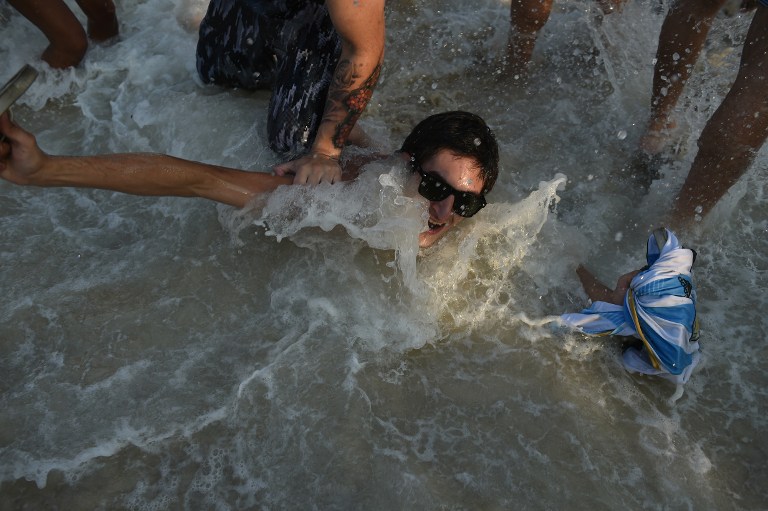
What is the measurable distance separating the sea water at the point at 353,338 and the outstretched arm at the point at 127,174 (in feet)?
0.48

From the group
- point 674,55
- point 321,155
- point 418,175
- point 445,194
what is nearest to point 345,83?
point 321,155

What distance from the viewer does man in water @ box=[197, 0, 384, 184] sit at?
2633 mm

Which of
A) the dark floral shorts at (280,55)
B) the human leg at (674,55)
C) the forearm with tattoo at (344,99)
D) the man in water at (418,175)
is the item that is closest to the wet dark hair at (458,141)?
the man in water at (418,175)

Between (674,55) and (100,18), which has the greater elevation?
(674,55)

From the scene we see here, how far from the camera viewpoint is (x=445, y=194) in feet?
8.41

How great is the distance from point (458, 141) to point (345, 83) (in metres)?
0.59

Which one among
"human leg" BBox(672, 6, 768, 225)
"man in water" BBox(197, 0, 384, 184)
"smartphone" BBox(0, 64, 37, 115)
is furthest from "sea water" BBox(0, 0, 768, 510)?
"smartphone" BBox(0, 64, 37, 115)

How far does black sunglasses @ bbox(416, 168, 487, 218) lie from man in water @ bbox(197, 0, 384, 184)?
405 mm

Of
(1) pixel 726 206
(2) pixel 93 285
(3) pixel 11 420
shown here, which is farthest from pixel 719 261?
(3) pixel 11 420

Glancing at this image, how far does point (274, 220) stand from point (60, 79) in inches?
78.4

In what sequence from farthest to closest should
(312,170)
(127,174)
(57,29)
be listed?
(57,29) → (312,170) → (127,174)

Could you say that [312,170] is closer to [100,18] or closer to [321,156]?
[321,156]

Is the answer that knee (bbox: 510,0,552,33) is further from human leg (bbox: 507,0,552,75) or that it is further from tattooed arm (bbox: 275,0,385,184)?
tattooed arm (bbox: 275,0,385,184)

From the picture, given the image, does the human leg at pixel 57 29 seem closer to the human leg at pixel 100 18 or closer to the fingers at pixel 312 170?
the human leg at pixel 100 18
